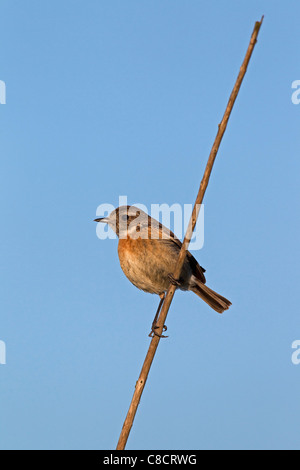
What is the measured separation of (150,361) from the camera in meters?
3.49

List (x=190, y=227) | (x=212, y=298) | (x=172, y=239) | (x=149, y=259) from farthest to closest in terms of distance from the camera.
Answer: (x=212, y=298) → (x=172, y=239) → (x=149, y=259) → (x=190, y=227)

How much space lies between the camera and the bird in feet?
19.6

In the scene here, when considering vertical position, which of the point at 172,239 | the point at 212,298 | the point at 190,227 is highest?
the point at 172,239

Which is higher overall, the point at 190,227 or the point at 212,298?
the point at 212,298

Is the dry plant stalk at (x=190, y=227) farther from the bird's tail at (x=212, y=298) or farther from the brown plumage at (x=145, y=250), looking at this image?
the bird's tail at (x=212, y=298)

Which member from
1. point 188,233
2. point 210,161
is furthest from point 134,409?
point 210,161

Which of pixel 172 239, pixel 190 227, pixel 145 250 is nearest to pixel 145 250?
pixel 145 250

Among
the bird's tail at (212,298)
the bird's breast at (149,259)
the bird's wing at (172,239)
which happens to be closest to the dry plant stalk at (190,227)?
the bird's breast at (149,259)

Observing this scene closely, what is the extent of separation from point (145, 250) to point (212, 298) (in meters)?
1.09

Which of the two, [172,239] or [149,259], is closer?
[149,259]

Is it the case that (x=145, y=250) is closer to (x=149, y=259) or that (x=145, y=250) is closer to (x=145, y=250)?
(x=145, y=250)

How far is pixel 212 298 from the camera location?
6.54 m
